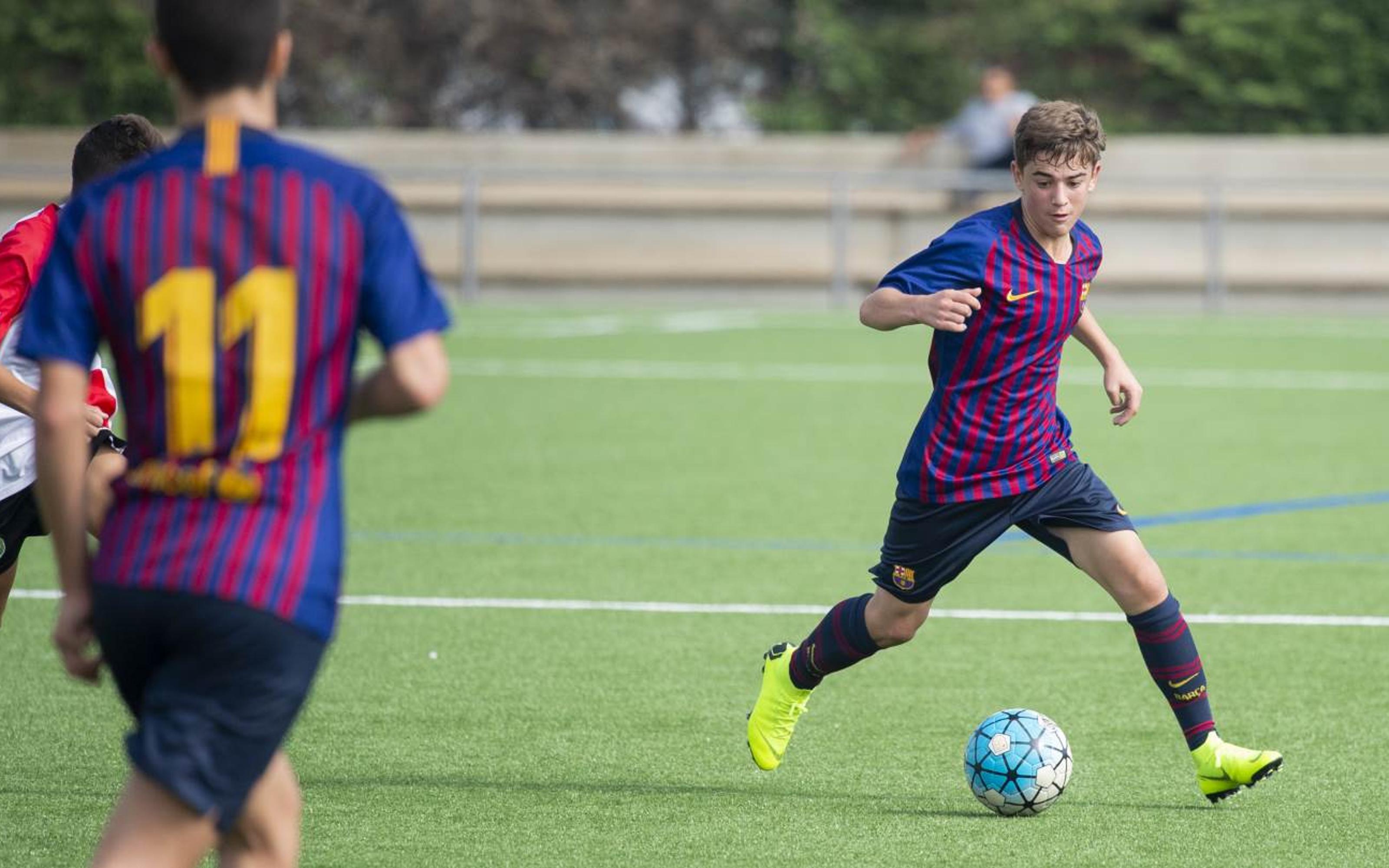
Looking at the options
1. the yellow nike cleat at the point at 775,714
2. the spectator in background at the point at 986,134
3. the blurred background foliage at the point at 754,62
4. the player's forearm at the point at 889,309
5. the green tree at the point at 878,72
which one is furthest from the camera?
the green tree at the point at 878,72

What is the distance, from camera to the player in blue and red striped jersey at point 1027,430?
482 cm

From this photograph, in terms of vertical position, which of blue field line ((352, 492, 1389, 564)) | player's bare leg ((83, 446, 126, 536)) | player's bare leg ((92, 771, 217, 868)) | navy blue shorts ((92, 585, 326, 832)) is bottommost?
blue field line ((352, 492, 1389, 564))

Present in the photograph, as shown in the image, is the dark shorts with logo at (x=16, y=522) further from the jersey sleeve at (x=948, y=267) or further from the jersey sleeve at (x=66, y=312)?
the jersey sleeve at (x=66, y=312)

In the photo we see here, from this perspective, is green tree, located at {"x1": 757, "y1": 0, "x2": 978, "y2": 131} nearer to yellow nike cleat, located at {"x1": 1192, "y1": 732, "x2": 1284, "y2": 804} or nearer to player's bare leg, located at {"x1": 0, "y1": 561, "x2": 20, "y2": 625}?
player's bare leg, located at {"x1": 0, "y1": 561, "x2": 20, "y2": 625}

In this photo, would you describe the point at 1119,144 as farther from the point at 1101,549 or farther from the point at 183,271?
the point at 183,271

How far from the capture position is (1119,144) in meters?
23.9

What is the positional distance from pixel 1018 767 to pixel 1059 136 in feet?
4.80

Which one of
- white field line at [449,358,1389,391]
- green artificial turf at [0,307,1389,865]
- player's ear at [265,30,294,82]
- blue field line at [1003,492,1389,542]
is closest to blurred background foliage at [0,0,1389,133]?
white field line at [449,358,1389,391]

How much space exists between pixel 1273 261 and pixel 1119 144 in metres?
2.24

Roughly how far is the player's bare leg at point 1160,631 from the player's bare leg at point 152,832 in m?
2.66

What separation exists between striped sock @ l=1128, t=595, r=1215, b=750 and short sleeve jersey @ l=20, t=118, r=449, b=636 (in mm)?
2664

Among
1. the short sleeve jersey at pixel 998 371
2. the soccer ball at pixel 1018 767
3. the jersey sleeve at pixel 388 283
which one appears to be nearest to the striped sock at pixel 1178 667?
the soccer ball at pixel 1018 767

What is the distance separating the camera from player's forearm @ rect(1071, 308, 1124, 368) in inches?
201

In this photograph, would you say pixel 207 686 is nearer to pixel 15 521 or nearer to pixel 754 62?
pixel 15 521
